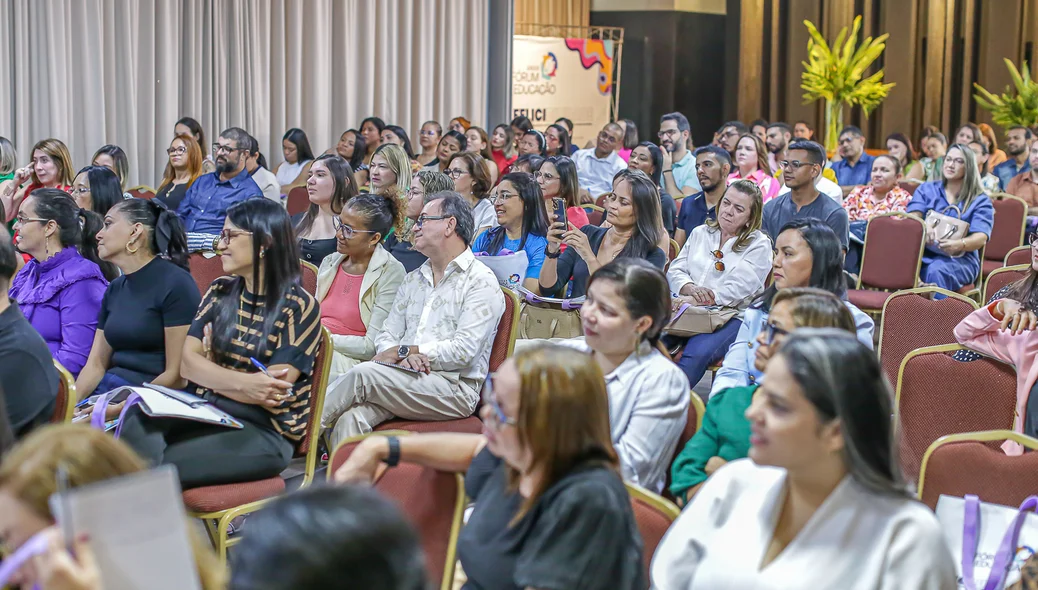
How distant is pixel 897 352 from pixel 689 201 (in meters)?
2.73

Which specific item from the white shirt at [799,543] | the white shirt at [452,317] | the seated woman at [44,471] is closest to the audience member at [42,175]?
the white shirt at [452,317]

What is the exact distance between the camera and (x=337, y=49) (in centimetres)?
1096

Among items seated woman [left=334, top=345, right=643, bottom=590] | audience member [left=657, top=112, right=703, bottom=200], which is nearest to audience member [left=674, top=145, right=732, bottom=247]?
audience member [left=657, top=112, right=703, bottom=200]

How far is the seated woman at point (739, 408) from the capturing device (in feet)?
8.13

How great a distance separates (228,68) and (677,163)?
13.7ft

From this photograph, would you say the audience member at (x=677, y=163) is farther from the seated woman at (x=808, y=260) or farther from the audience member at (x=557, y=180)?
the seated woman at (x=808, y=260)

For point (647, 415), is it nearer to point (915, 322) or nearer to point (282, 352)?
point (282, 352)

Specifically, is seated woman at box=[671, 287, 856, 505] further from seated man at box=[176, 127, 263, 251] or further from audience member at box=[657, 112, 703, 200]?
audience member at box=[657, 112, 703, 200]

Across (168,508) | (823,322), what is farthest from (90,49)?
(168,508)

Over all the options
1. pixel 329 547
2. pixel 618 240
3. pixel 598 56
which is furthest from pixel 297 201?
pixel 329 547

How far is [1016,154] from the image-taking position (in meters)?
11.0

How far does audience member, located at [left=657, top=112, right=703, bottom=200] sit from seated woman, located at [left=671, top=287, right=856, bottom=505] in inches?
242

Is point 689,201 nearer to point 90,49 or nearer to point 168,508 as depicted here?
point 90,49

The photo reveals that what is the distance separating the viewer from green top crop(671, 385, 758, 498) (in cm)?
254
